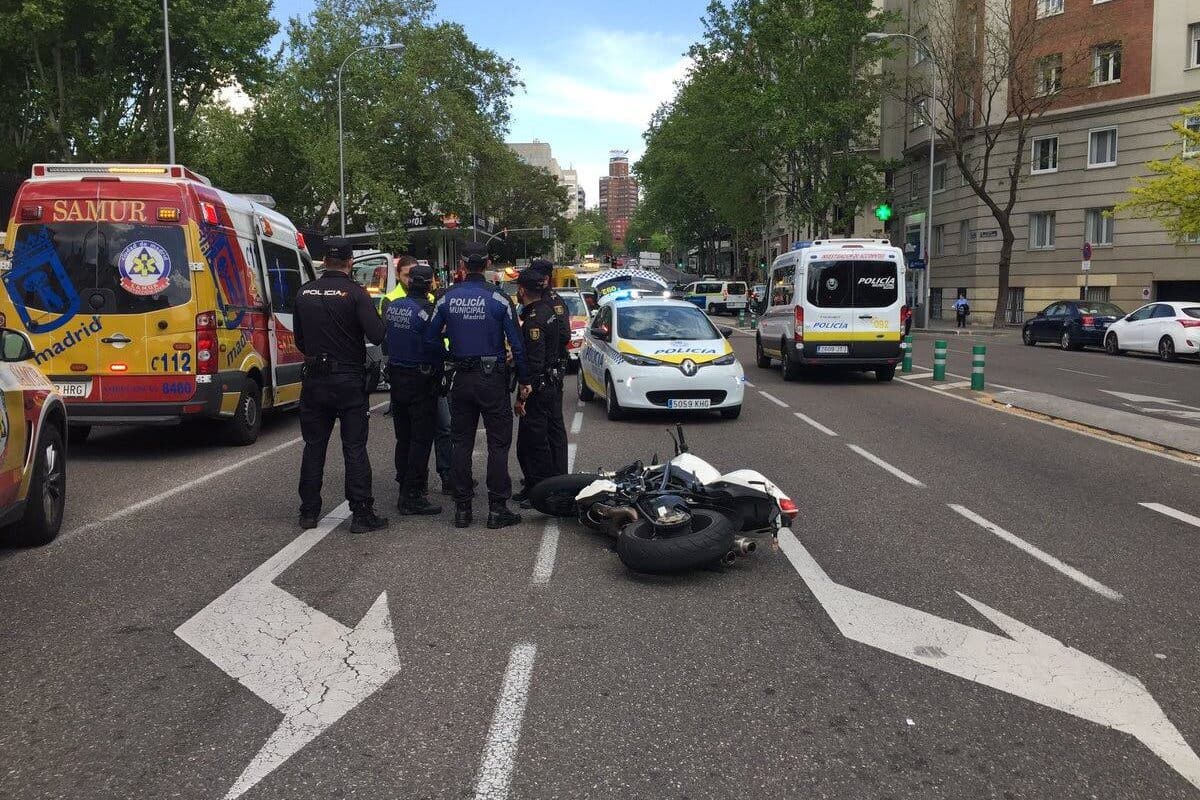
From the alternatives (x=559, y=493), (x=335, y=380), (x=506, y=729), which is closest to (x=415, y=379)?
(x=335, y=380)

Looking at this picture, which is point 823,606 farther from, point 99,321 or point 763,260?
point 763,260

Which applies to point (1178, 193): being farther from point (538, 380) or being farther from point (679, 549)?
point (679, 549)

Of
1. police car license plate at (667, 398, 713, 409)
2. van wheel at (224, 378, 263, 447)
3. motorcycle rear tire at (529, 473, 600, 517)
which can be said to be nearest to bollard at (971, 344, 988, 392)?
police car license plate at (667, 398, 713, 409)

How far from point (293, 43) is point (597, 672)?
175ft

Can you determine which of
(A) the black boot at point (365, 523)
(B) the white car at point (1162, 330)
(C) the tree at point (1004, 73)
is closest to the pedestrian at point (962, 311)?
(C) the tree at point (1004, 73)

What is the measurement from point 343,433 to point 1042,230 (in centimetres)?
3880

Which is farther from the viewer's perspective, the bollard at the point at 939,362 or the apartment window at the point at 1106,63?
the apartment window at the point at 1106,63

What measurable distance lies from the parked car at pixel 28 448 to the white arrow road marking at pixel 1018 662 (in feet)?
15.3

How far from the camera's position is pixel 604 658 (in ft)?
14.9

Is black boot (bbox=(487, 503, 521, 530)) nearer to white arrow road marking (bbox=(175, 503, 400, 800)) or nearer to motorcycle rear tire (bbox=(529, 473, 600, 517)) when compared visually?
motorcycle rear tire (bbox=(529, 473, 600, 517))

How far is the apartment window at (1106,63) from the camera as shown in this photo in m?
36.9

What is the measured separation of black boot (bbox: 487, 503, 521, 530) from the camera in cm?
717

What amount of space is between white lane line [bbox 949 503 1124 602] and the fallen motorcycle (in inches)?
63.7

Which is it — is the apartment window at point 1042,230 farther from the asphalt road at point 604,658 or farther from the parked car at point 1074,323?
the asphalt road at point 604,658
